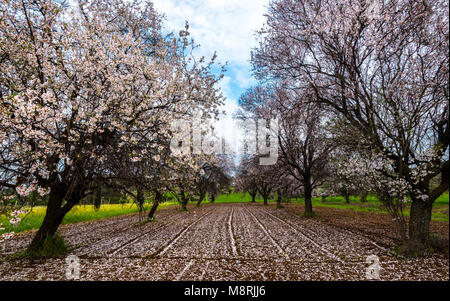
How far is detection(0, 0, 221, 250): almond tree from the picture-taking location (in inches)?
241

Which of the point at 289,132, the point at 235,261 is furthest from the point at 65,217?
the point at 289,132

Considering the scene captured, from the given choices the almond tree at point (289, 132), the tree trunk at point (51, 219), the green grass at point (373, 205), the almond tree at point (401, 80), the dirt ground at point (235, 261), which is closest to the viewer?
the dirt ground at point (235, 261)

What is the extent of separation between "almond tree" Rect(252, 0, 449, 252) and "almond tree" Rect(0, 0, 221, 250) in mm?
6268

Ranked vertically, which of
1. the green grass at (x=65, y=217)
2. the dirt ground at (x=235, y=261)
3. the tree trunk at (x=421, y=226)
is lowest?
the green grass at (x=65, y=217)

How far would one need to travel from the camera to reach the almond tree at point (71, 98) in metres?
6.11

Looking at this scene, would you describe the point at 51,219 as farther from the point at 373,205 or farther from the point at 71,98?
the point at 373,205

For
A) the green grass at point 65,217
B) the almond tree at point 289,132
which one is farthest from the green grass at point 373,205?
the green grass at point 65,217

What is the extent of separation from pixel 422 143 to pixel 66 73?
11973 mm

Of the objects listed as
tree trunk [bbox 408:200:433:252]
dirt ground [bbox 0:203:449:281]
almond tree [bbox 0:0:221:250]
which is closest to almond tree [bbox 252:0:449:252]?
tree trunk [bbox 408:200:433:252]

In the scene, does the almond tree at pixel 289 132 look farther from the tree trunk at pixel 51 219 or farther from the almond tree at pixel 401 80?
the tree trunk at pixel 51 219

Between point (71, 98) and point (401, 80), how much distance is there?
11.4 metres

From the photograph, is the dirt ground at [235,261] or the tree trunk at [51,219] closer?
the dirt ground at [235,261]

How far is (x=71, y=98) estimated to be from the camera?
6926mm

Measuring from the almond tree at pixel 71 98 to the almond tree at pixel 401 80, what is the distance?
627 cm
